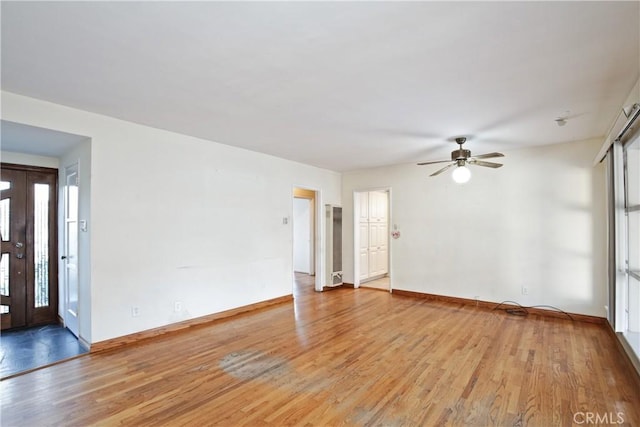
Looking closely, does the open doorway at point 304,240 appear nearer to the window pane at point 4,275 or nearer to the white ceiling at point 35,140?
the white ceiling at point 35,140

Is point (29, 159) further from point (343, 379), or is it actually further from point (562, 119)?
point (562, 119)

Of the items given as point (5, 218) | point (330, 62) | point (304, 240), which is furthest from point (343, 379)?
point (304, 240)

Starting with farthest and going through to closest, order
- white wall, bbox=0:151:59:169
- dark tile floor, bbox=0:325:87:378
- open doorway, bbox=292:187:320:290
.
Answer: open doorway, bbox=292:187:320:290 → white wall, bbox=0:151:59:169 → dark tile floor, bbox=0:325:87:378

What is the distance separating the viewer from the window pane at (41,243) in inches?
170

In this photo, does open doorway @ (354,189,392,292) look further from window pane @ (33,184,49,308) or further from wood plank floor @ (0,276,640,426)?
window pane @ (33,184,49,308)

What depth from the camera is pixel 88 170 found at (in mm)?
3453

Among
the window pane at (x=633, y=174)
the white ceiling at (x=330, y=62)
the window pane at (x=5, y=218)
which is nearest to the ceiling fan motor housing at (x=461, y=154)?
the white ceiling at (x=330, y=62)

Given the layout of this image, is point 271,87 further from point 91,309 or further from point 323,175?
point 323,175

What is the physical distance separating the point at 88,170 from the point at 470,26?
391 cm

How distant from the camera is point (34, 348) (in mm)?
3477

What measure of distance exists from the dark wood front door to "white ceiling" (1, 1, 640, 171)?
6.57 feet

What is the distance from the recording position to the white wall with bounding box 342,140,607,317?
14.5 feet

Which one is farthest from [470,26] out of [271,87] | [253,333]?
[253,333]

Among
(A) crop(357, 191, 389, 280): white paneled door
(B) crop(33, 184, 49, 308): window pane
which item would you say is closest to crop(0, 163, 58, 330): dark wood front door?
(B) crop(33, 184, 49, 308): window pane
